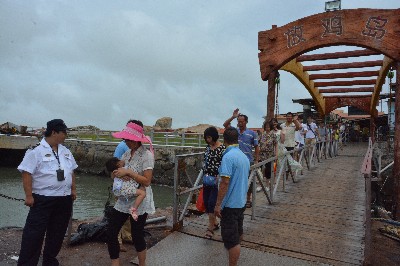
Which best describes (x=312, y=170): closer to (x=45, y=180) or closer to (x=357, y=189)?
(x=357, y=189)

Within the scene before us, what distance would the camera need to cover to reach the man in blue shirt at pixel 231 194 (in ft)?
11.7

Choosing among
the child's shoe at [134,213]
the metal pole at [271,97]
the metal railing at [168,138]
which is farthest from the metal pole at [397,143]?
the metal railing at [168,138]

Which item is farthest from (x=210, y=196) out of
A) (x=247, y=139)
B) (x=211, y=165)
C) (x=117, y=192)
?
(x=247, y=139)

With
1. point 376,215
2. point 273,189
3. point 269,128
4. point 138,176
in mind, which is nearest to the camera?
point 138,176

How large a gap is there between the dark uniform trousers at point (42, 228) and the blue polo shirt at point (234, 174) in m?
1.85

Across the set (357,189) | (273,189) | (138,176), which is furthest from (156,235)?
(357,189)

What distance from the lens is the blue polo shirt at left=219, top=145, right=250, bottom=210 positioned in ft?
11.7

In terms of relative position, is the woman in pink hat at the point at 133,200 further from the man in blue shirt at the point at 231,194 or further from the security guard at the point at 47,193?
the man in blue shirt at the point at 231,194

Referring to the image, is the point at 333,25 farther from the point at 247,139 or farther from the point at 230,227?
the point at 230,227

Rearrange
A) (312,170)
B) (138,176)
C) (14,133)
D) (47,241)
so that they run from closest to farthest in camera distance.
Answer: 1. (138,176)
2. (47,241)
3. (312,170)
4. (14,133)

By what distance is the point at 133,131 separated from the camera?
3.58m

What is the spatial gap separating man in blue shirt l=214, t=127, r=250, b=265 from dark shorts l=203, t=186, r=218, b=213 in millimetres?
765

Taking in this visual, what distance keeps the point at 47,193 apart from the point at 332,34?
293 inches

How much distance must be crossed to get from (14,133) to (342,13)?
949 inches
